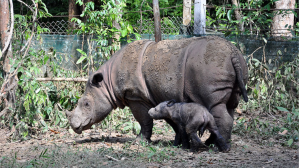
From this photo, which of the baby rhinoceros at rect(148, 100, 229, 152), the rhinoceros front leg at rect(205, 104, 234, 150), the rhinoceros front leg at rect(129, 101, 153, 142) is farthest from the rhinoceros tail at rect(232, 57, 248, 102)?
the rhinoceros front leg at rect(129, 101, 153, 142)

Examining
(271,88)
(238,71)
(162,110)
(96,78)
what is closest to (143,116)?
(162,110)

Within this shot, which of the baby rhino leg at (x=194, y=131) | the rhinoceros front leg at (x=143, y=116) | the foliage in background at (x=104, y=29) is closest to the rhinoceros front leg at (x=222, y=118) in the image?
the baby rhino leg at (x=194, y=131)

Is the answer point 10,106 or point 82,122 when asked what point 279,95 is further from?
point 10,106

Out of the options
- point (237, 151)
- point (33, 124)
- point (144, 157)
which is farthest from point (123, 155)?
point (33, 124)

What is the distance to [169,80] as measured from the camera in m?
5.56

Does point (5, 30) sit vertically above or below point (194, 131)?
above

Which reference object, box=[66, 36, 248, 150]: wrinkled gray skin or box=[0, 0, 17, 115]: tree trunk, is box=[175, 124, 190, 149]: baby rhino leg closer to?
box=[66, 36, 248, 150]: wrinkled gray skin

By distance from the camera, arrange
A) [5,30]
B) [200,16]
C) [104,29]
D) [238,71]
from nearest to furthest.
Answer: [238,71], [5,30], [104,29], [200,16]

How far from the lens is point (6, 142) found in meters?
6.86

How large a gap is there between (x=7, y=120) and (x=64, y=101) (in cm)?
133

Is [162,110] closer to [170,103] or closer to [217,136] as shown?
[170,103]

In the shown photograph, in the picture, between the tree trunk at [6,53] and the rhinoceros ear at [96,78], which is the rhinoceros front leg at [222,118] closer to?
the rhinoceros ear at [96,78]

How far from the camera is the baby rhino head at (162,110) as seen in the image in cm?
554

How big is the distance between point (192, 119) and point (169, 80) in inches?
29.7
